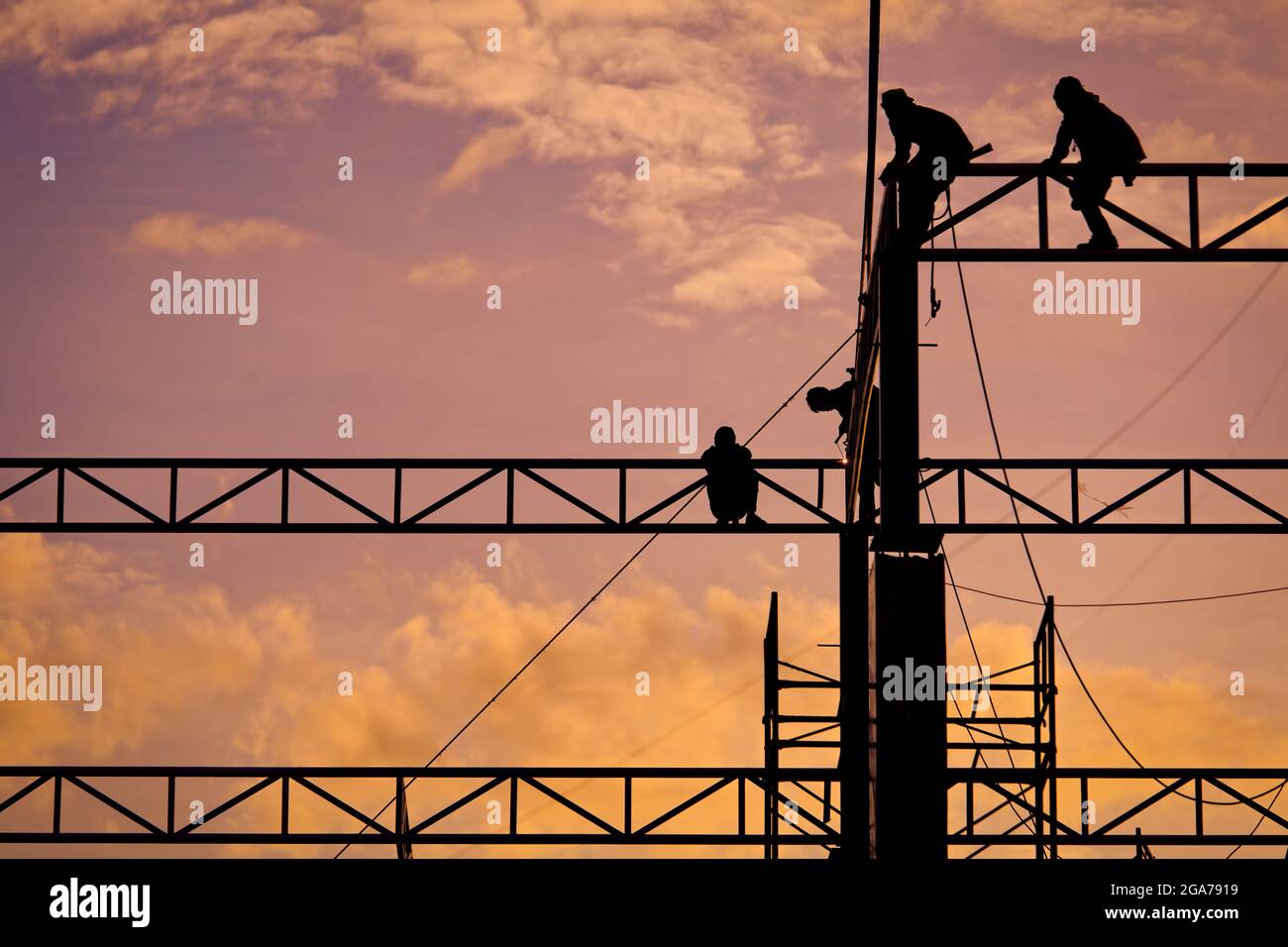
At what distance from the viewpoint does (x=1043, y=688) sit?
2125cm

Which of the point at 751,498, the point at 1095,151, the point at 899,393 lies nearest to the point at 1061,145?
the point at 1095,151

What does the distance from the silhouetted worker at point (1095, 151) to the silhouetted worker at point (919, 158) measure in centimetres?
108

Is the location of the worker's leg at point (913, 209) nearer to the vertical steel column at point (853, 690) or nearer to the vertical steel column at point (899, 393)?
the vertical steel column at point (899, 393)

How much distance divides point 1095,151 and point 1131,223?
0.76 m

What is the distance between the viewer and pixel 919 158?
16.1 m

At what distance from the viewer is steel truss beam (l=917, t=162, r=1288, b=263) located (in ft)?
54.4

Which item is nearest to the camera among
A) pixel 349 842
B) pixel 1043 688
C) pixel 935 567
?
pixel 935 567

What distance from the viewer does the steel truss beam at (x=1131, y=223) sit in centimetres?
1658

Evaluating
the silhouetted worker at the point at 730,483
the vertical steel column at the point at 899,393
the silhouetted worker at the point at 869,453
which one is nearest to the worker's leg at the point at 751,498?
the silhouetted worker at the point at 730,483

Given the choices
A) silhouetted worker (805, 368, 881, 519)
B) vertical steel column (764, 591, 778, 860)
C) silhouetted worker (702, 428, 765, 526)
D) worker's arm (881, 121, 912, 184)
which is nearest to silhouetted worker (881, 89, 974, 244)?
worker's arm (881, 121, 912, 184)

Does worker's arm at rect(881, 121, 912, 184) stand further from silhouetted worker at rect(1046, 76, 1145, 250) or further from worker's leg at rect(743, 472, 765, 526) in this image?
worker's leg at rect(743, 472, 765, 526)
